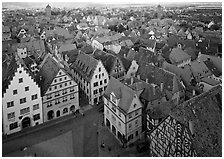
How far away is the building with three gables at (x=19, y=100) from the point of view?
25.3 meters

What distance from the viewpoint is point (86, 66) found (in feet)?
112

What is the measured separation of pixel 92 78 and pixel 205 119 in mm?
17527

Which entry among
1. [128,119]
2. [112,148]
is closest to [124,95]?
[128,119]

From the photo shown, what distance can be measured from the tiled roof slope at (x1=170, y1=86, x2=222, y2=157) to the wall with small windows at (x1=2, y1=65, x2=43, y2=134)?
50.3 ft

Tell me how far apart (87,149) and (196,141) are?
10.7 meters

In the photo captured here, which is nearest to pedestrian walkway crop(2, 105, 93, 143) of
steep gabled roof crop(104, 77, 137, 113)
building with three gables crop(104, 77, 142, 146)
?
building with three gables crop(104, 77, 142, 146)

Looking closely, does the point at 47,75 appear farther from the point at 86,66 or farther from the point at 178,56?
the point at 178,56

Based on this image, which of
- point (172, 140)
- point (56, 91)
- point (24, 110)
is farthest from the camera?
point (56, 91)

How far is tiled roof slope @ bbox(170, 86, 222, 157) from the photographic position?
55.1ft

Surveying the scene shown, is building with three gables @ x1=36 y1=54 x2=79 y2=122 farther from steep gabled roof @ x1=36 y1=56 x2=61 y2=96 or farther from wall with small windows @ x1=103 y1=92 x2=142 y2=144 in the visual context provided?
wall with small windows @ x1=103 y1=92 x2=142 y2=144

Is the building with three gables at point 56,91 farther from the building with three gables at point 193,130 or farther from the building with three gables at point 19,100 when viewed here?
the building with three gables at point 193,130

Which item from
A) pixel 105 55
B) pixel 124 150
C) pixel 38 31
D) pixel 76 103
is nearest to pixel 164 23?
pixel 38 31

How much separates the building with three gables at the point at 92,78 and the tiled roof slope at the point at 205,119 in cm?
1637

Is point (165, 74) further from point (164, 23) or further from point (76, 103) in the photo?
point (164, 23)
